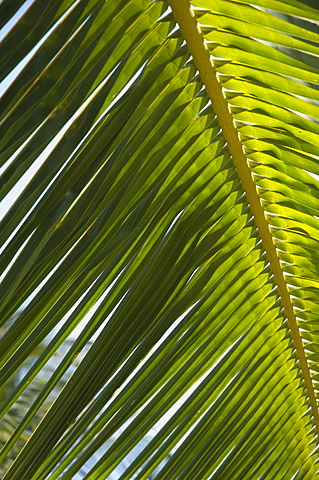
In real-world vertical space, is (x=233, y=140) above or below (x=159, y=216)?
above

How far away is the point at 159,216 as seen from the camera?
36.4 inches

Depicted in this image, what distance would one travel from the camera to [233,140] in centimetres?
94

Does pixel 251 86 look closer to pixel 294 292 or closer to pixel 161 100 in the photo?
pixel 161 100

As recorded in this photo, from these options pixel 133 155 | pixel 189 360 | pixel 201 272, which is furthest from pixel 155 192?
pixel 189 360

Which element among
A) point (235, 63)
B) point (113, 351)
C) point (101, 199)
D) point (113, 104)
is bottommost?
point (113, 351)

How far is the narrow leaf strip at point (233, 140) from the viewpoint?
797 mm

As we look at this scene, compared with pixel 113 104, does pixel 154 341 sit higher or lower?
lower

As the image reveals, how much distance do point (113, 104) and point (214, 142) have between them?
217 millimetres

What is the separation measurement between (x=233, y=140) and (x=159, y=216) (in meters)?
0.17

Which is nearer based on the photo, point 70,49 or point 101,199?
point 70,49

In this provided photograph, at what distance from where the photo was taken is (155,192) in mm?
900

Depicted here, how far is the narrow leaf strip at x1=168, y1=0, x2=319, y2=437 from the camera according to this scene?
31.4 inches

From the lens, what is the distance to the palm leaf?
2.40 feet

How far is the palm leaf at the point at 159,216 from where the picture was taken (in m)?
0.73
